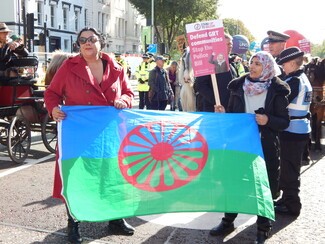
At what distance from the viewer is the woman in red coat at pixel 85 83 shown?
12.6 feet

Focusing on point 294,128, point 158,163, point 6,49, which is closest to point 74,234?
point 158,163

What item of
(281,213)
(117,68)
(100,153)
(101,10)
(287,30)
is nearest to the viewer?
(100,153)

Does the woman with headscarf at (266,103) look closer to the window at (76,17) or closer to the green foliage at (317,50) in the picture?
the window at (76,17)

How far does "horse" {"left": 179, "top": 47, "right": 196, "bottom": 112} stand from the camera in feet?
19.6

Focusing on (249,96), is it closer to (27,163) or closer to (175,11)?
(27,163)

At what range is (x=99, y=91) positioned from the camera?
3.92 m

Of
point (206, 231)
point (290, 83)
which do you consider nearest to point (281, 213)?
point (206, 231)

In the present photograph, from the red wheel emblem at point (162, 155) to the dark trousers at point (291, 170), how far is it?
4.15 ft

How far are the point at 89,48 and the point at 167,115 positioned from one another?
96cm

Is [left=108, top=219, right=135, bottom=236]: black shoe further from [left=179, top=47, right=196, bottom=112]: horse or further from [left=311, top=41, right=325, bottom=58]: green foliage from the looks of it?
[left=311, top=41, right=325, bottom=58]: green foliage

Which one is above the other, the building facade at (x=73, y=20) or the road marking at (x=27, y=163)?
the building facade at (x=73, y=20)

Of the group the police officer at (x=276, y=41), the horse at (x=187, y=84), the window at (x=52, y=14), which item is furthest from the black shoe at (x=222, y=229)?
the window at (x=52, y=14)

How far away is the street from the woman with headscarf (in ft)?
1.34

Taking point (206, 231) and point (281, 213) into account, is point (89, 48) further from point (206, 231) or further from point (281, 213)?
point (281, 213)
